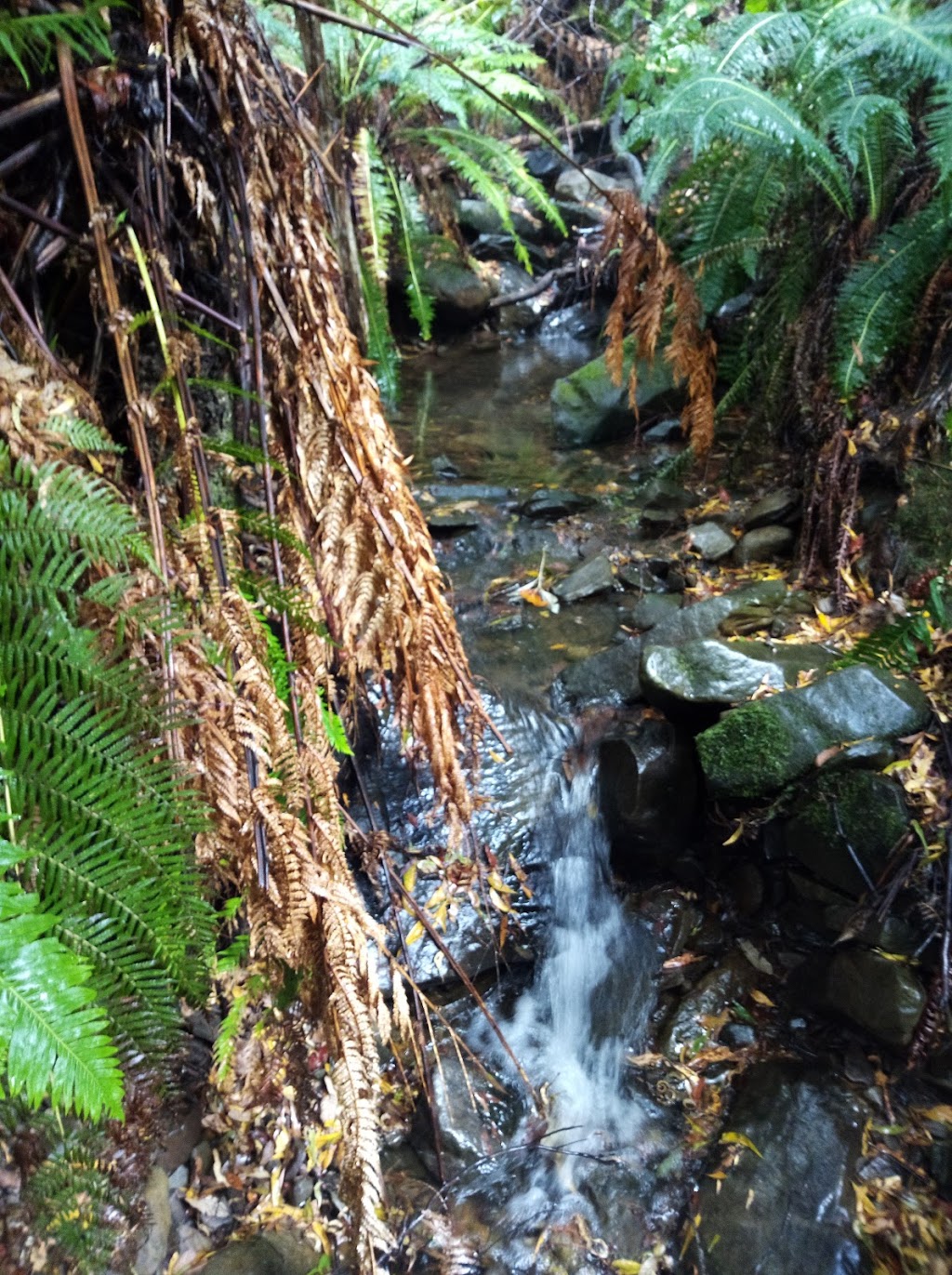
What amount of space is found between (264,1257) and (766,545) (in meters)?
3.57

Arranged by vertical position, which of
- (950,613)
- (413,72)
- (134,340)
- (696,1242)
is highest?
(413,72)

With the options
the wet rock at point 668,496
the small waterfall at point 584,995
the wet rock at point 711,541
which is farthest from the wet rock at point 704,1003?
the wet rock at point 668,496

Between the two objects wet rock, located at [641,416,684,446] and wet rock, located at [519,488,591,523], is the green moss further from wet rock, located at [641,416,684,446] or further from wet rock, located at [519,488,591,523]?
wet rock, located at [641,416,684,446]

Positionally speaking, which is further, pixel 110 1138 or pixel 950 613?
pixel 950 613

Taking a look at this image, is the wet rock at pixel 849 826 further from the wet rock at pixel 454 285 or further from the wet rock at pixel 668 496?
the wet rock at pixel 454 285

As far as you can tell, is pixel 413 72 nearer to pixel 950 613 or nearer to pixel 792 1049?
pixel 950 613

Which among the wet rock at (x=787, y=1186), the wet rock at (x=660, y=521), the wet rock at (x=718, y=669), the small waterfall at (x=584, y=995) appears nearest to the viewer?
the wet rock at (x=787, y=1186)

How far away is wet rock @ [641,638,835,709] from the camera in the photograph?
2994 millimetres

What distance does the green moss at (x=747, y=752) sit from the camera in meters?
2.70

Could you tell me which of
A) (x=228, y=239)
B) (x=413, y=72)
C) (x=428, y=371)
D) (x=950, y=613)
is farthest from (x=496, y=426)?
(x=228, y=239)

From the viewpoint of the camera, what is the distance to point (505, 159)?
224 inches

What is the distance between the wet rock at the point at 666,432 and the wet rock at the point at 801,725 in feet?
10.7

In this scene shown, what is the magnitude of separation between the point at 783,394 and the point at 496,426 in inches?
108

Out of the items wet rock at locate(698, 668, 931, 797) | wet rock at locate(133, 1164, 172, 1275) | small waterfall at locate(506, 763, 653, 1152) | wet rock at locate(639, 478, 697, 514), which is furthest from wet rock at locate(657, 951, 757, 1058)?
wet rock at locate(639, 478, 697, 514)
